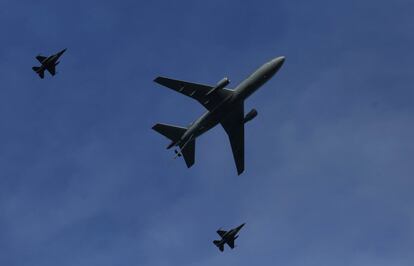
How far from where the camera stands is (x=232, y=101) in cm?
14125

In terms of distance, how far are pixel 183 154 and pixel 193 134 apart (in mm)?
9981

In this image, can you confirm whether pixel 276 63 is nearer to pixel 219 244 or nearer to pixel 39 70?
pixel 219 244

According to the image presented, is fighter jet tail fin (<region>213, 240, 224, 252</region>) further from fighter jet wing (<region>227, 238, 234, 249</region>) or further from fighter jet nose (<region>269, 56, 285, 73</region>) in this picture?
fighter jet nose (<region>269, 56, 285, 73</region>)

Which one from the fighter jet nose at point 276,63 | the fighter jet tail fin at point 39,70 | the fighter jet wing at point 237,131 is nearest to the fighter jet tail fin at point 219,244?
the fighter jet wing at point 237,131

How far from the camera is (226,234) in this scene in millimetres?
148125

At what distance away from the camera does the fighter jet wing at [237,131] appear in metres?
150

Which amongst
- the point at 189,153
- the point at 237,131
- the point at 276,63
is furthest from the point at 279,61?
the point at 189,153

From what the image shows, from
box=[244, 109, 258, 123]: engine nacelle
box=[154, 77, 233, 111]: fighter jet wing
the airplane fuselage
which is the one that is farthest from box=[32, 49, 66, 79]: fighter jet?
box=[244, 109, 258, 123]: engine nacelle

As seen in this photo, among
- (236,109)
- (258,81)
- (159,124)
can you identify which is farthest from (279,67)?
(159,124)

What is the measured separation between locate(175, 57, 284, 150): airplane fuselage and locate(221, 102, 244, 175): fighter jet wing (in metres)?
4.08

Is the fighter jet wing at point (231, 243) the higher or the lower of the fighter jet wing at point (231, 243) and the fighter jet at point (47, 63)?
the lower

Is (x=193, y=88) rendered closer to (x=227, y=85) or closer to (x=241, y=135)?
(x=227, y=85)

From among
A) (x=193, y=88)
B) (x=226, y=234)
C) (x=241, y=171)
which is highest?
(x=193, y=88)

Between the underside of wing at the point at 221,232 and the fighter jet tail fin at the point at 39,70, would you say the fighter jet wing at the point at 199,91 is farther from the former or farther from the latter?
the underside of wing at the point at 221,232
